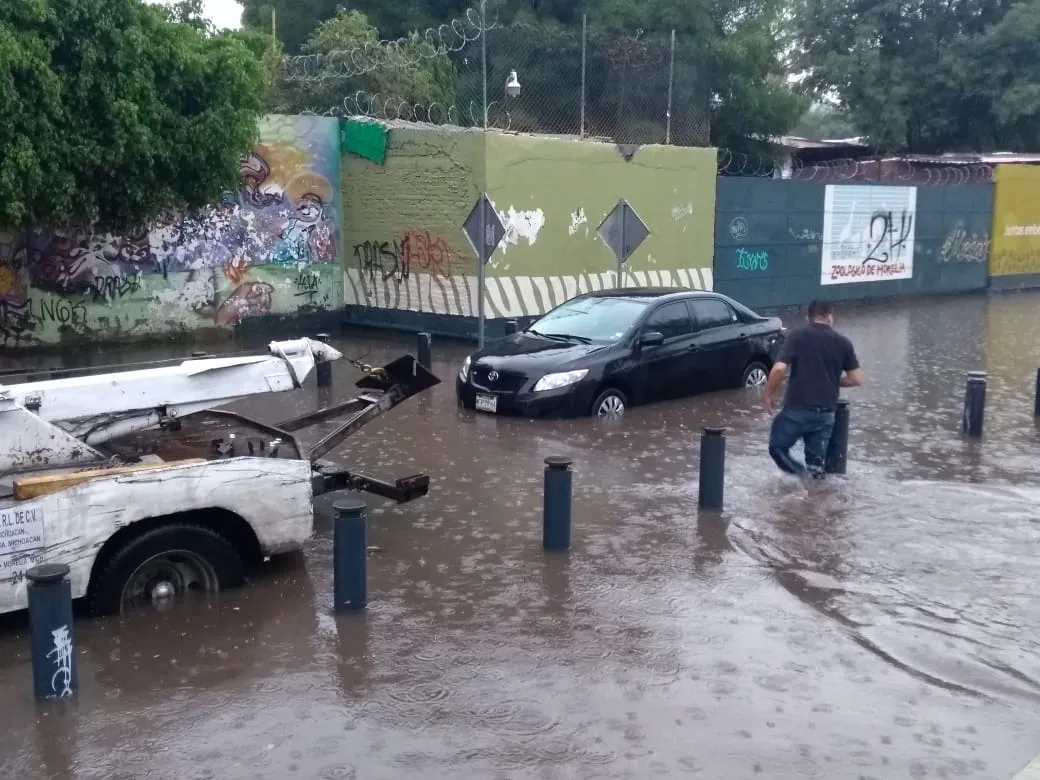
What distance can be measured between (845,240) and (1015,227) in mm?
8286

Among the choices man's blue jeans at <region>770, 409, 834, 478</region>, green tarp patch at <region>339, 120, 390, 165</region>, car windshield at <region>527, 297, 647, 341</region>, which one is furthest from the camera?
green tarp patch at <region>339, 120, 390, 165</region>

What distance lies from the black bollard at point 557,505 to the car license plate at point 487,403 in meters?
4.82

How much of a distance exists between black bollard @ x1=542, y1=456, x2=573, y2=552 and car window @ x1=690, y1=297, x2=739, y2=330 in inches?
252

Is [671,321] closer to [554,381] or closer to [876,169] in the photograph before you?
[554,381]

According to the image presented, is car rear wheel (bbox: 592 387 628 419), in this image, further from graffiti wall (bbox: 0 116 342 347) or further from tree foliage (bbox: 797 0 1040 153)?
tree foliage (bbox: 797 0 1040 153)

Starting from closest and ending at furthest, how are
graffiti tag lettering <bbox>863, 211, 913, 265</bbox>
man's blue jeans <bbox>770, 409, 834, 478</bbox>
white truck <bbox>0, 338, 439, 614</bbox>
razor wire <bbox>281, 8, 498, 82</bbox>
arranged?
1. white truck <bbox>0, 338, 439, 614</bbox>
2. man's blue jeans <bbox>770, 409, 834, 478</bbox>
3. razor wire <bbox>281, 8, 498, 82</bbox>
4. graffiti tag lettering <bbox>863, 211, 913, 265</bbox>

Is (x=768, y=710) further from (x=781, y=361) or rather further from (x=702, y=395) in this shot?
(x=702, y=395)

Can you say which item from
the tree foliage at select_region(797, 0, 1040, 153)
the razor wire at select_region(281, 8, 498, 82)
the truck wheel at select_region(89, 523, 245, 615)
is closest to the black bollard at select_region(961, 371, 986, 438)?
the truck wheel at select_region(89, 523, 245, 615)

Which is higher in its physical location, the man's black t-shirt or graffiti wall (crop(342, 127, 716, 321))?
graffiti wall (crop(342, 127, 716, 321))

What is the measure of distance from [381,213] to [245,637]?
14.3 meters

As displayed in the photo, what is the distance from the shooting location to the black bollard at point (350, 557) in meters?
6.81

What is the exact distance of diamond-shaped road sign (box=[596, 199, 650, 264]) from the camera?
1620cm

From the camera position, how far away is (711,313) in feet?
47.1

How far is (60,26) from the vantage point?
42.7 feet
